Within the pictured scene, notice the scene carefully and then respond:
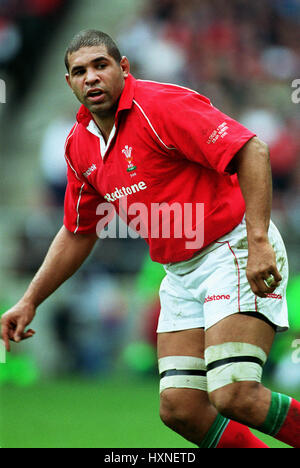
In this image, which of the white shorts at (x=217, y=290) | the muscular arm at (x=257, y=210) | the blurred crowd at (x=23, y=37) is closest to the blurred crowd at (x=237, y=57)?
the blurred crowd at (x=23, y=37)

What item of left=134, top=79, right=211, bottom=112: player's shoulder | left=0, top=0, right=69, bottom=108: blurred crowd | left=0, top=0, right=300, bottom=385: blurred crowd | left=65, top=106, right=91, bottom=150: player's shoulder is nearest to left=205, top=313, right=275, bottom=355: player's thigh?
left=134, top=79, right=211, bottom=112: player's shoulder

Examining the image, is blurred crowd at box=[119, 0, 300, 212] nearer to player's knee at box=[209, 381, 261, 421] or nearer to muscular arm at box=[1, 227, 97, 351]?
muscular arm at box=[1, 227, 97, 351]

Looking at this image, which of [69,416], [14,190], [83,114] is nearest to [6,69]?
[14,190]

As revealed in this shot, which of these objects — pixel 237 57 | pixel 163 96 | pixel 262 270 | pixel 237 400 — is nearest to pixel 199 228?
pixel 262 270

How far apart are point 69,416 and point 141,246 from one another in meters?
3.03

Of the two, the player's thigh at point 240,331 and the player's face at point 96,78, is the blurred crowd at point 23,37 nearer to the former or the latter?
the player's face at point 96,78

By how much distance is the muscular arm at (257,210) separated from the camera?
3.73 metres

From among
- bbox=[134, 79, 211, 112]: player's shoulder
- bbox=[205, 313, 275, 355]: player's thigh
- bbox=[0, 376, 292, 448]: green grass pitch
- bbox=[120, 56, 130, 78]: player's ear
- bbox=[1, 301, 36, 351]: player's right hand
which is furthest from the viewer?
bbox=[0, 376, 292, 448]: green grass pitch

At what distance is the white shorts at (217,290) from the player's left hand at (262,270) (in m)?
0.26

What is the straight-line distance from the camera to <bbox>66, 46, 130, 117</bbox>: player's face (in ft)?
13.9

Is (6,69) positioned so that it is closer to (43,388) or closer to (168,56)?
(168,56)

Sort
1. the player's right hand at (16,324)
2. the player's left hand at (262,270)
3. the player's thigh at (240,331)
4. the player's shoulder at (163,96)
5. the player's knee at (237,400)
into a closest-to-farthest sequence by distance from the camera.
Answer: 1. the player's left hand at (262,270)
2. the player's knee at (237,400)
3. the player's thigh at (240,331)
4. the player's shoulder at (163,96)
5. the player's right hand at (16,324)

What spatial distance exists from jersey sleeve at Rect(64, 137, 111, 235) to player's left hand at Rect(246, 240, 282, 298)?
1220 mm

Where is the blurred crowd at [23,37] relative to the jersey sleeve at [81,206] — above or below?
above
